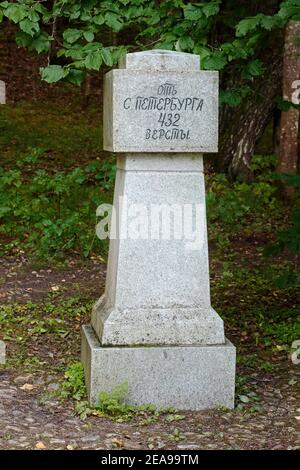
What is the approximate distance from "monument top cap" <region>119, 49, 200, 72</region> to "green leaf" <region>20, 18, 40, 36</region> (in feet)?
3.88

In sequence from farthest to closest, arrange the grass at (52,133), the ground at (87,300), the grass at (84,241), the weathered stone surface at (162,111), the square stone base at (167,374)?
the grass at (52,133)
the grass at (84,241)
the square stone base at (167,374)
the weathered stone surface at (162,111)
the ground at (87,300)

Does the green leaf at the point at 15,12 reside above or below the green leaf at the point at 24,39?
above

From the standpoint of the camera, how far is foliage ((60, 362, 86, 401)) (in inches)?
210

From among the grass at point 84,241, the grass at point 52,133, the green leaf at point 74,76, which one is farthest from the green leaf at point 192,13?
the grass at point 52,133

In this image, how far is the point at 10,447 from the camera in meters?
4.48

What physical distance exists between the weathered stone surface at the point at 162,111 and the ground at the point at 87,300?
1.67 metres

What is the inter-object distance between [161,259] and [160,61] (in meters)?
1.23

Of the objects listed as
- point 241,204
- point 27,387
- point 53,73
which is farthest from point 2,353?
point 241,204

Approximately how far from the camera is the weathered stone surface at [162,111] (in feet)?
16.3

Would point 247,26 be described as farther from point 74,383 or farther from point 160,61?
point 74,383

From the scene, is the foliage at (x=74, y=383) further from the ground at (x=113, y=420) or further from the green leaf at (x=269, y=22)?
the green leaf at (x=269, y=22)

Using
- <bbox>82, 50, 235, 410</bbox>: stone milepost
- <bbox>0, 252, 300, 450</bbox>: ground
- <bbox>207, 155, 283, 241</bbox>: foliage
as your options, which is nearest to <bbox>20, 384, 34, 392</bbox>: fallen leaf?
<bbox>0, 252, 300, 450</bbox>: ground

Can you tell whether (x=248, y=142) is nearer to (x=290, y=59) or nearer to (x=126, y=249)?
(x=290, y=59)

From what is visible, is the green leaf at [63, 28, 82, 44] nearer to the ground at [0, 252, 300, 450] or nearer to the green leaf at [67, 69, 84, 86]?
the green leaf at [67, 69, 84, 86]
